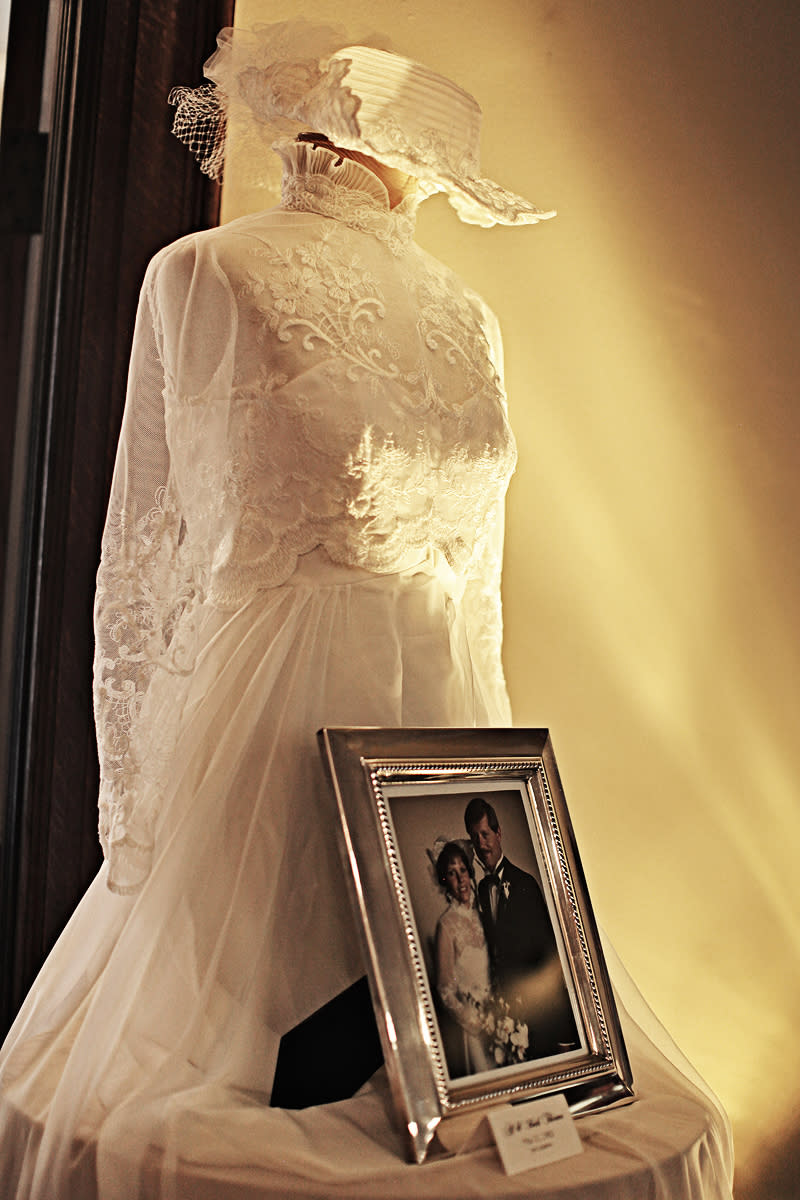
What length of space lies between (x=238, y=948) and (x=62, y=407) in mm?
964

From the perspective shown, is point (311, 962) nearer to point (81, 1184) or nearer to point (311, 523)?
point (81, 1184)

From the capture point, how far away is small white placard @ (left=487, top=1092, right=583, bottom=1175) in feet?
3.12

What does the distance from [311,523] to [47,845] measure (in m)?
0.78

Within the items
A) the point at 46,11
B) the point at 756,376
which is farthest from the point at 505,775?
the point at 46,11

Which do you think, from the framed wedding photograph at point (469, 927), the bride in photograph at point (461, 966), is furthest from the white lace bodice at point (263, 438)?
the bride in photograph at point (461, 966)

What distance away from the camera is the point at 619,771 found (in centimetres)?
192

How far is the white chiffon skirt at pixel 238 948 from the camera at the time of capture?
932 mm

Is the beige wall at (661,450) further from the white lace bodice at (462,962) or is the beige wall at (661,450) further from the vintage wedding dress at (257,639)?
the white lace bodice at (462,962)

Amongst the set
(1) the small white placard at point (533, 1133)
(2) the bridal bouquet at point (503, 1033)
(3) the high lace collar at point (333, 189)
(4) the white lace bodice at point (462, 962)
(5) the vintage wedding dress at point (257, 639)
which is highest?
(3) the high lace collar at point (333, 189)

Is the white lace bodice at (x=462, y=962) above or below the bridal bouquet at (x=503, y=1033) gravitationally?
above

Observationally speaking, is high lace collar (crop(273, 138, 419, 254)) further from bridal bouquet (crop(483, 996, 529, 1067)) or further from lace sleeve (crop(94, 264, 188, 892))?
bridal bouquet (crop(483, 996, 529, 1067))

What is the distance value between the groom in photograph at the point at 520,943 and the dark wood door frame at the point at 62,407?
0.81 metres

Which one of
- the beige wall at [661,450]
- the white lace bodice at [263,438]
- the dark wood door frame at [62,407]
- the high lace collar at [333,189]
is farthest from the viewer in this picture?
the beige wall at [661,450]

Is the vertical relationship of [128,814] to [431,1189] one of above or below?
above
